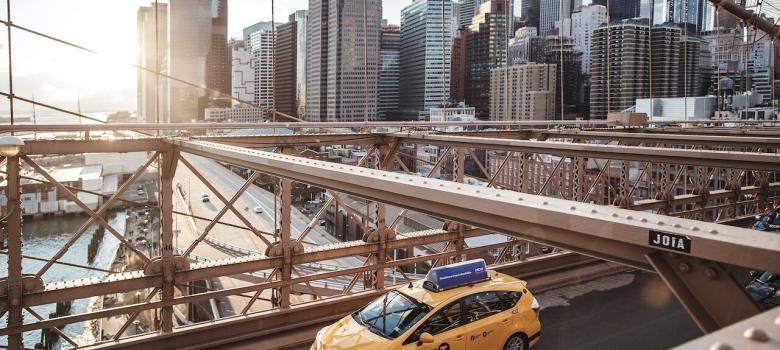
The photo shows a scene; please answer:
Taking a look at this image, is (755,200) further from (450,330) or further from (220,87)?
(220,87)

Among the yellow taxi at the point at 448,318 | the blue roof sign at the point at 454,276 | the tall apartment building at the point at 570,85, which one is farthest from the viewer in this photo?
the tall apartment building at the point at 570,85

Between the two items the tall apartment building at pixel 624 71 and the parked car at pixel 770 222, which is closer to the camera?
the parked car at pixel 770 222

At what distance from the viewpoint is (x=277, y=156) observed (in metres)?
4.98

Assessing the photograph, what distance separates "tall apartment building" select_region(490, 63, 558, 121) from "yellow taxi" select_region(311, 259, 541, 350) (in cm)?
3199

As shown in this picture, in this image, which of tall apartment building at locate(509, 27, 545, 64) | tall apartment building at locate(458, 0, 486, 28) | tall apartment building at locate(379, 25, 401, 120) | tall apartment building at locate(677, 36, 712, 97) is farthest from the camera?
tall apartment building at locate(458, 0, 486, 28)

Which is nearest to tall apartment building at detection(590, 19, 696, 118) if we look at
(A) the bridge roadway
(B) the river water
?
(A) the bridge roadway

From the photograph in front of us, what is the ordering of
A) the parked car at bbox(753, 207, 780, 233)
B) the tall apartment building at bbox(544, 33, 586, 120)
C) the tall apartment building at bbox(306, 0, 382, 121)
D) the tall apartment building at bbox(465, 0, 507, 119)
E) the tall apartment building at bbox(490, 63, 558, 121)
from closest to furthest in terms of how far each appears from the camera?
1. the parked car at bbox(753, 207, 780, 233)
2. the tall apartment building at bbox(306, 0, 382, 121)
3. the tall apartment building at bbox(490, 63, 558, 121)
4. the tall apartment building at bbox(544, 33, 586, 120)
5. the tall apartment building at bbox(465, 0, 507, 119)

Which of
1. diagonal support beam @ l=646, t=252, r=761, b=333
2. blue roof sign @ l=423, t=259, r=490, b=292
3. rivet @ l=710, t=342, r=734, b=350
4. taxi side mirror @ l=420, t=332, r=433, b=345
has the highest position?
rivet @ l=710, t=342, r=734, b=350

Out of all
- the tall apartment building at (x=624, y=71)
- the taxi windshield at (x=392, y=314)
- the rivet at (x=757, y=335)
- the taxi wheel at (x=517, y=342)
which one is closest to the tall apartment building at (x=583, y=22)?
the tall apartment building at (x=624, y=71)

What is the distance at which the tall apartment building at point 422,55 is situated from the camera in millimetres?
33531

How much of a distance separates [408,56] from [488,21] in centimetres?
3425

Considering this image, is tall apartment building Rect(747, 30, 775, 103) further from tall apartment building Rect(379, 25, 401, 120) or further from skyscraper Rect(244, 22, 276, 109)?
skyscraper Rect(244, 22, 276, 109)

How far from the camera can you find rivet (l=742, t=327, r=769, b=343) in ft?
4.46

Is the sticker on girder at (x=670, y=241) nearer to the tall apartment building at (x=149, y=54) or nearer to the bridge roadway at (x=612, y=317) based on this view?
the bridge roadway at (x=612, y=317)
